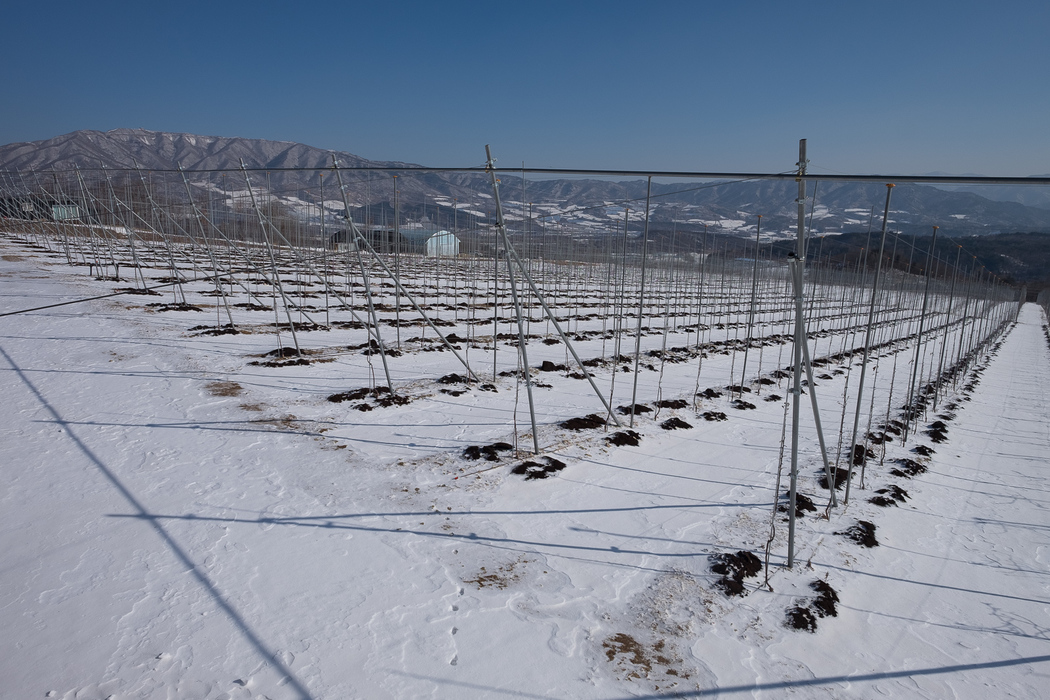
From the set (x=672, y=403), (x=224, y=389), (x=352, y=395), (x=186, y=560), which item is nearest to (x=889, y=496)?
(x=672, y=403)

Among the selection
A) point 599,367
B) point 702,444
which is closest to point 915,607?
point 702,444

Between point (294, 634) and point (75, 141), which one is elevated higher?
point (75, 141)

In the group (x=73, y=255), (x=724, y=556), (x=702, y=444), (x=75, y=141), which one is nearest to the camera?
(x=724, y=556)

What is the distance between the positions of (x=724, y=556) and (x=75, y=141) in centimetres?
16371

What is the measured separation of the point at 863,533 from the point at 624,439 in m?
2.41

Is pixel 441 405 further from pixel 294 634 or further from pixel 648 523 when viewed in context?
pixel 294 634

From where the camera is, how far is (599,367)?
10.3 metres

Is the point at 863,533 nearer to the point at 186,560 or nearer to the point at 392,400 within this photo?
the point at 186,560

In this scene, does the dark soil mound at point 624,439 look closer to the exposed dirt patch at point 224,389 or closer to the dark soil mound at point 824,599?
the dark soil mound at point 824,599

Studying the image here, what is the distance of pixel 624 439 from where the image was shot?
6023 millimetres

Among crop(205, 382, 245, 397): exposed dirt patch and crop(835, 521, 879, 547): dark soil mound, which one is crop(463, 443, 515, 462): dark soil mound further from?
crop(205, 382, 245, 397): exposed dirt patch

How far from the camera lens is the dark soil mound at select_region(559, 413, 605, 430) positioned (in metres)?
6.39

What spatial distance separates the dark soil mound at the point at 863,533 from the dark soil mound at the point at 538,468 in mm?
2452

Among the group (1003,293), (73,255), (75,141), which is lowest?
(1003,293)
